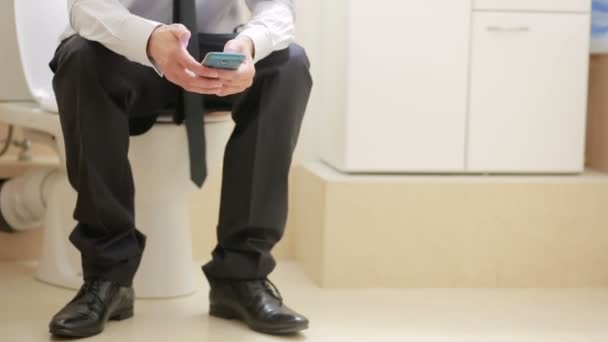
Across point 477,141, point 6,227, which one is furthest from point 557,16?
point 6,227

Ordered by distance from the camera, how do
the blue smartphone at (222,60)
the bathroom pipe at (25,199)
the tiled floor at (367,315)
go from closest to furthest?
the blue smartphone at (222,60) → the tiled floor at (367,315) → the bathroom pipe at (25,199)

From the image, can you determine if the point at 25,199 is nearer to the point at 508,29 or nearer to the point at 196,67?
the point at 196,67

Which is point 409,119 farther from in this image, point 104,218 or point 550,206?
point 104,218

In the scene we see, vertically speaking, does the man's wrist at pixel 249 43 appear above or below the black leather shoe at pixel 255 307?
above

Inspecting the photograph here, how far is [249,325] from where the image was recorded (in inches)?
60.4

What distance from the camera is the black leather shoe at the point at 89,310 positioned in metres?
1.41

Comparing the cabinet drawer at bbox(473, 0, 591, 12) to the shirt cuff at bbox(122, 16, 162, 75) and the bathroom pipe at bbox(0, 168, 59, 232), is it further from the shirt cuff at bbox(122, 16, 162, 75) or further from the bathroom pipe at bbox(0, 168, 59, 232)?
the bathroom pipe at bbox(0, 168, 59, 232)

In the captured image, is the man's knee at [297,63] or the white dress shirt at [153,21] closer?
the white dress shirt at [153,21]

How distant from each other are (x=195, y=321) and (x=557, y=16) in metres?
1.04

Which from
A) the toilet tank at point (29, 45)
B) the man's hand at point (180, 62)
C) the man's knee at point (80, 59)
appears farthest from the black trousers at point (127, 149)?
the toilet tank at point (29, 45)

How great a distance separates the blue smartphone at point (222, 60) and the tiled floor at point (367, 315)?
446mm

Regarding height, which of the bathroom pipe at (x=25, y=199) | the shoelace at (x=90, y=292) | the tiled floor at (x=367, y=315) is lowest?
the tiled floor at (x=367, y=315)

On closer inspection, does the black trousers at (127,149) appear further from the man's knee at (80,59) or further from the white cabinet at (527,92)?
the white cabinet at (527,92)

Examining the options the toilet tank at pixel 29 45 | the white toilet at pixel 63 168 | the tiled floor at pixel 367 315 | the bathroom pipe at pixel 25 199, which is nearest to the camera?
the tiled floor at pixel 367 315
